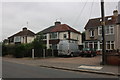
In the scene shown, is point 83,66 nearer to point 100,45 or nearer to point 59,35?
point 100,45

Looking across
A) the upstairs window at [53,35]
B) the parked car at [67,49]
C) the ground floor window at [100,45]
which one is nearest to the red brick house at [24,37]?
the upstairs window at [53,35]

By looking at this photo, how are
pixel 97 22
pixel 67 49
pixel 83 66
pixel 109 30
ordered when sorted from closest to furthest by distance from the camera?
1. pixel 83 66
2. pixel 67 49
3. pixel 109 30
4. pixel 97 22

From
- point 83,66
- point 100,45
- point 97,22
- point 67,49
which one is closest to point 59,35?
point 97,22

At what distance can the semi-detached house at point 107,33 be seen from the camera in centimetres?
3525

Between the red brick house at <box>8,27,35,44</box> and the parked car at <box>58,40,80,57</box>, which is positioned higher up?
the red brick house at <box>8,27,35,44</box>

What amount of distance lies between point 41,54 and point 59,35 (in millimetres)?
13866

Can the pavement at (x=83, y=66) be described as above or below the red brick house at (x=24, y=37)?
below

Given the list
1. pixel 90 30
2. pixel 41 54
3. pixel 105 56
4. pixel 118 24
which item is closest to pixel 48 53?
pixel 41 54

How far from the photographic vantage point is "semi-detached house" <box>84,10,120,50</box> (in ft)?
116

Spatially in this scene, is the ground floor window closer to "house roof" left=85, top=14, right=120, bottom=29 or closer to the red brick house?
"house roof" left=85, top=14, right=120, bottom=29

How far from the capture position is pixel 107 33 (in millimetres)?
36844

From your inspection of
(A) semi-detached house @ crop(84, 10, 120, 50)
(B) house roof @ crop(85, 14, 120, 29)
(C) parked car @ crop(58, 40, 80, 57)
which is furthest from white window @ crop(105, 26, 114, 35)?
(C) parked car @ crop(58, 40, 80, 57)

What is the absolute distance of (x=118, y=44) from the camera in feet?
114

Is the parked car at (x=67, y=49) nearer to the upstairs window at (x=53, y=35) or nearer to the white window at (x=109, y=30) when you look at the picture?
the white window at (x=109, y=30)
